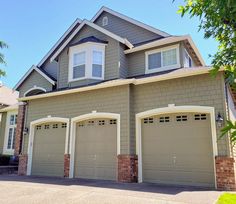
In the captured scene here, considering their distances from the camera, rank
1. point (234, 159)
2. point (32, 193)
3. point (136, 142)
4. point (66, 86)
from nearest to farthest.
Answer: point (32, 193) < point (234, 159) < point (136, 142) < point (66, 86)

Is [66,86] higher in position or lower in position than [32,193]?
higher

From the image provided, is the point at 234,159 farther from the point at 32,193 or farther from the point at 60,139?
the point at 60,139

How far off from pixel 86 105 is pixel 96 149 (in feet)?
8.20

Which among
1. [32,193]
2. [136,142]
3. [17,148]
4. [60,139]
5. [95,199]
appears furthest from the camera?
[17,148]

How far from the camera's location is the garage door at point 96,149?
11.5 m

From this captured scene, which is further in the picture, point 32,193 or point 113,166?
point 113,166

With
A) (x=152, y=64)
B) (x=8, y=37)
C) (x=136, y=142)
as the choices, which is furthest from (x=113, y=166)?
(x=8, y=37)

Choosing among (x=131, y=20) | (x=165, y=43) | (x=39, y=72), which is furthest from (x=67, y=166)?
(x=131, y=20)

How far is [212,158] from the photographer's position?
9.27 meters

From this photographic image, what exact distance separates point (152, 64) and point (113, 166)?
651 centimetres

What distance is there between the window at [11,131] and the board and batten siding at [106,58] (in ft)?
25.3

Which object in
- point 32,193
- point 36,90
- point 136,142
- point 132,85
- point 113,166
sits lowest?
point 32,193

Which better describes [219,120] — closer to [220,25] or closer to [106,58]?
[220,25]

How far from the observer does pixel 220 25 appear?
141 inches
